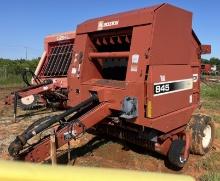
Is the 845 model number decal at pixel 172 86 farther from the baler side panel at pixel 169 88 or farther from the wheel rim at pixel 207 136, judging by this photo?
the wheel rim at pixel 207 136

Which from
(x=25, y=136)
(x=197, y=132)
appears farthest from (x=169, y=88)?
(x=25, y=136)

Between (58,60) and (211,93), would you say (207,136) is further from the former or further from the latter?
(211,93)

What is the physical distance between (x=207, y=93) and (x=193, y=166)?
15321 millimetres

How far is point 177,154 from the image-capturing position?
696cm

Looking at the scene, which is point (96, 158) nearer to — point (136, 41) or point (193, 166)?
point (193, 166)

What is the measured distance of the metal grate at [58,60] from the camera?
509 inches

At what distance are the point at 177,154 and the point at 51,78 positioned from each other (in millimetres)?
7163

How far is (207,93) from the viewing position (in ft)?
72.8

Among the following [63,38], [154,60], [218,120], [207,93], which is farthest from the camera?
[207,93]

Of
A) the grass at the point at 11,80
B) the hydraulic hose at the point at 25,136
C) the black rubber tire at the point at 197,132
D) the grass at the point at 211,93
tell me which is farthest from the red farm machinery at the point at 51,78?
the grass at the point at 11,80

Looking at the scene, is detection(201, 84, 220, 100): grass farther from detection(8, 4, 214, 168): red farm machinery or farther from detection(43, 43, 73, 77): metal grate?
detection(8, 4, 214, 168): red farm machinery

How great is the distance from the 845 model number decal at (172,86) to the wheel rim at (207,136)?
1158 mm

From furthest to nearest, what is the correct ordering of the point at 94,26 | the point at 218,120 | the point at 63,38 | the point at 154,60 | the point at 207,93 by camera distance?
1. the point at 207,93
2. the point at 63,38
3. the point at 218,120
4. the point at 94,26
5. the point at 154,60

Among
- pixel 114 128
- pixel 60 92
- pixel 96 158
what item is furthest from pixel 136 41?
pixel 60 92
